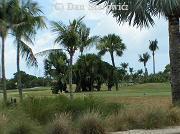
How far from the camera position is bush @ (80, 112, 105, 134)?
1250 cm

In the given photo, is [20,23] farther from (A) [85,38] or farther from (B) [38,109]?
(B) [38,109]

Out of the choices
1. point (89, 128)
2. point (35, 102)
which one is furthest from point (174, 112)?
point (35, 102)

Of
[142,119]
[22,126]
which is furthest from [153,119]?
[22,126]

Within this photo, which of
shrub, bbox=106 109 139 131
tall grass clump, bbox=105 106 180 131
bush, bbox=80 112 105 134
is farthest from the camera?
tall grass clump, bbox=105 106 180 131

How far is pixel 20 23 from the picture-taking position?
88.3ft

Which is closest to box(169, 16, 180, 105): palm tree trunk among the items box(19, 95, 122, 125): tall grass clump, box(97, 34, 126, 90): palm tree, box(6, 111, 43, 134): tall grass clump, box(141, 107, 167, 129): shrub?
box(19, 95, 122, 125): tall grass clump

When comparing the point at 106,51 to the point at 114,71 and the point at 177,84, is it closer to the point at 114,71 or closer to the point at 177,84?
the point at 114,71

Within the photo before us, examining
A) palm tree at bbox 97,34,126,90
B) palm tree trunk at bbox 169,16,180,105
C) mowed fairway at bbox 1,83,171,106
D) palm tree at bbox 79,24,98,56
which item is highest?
palm tree at bbox 97,34,126,90

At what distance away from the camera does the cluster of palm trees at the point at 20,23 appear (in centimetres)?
2627

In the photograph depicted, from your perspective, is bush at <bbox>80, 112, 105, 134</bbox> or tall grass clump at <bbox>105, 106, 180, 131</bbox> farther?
tall grass clump at <bbox>105, 106, 180, 131</bbox>

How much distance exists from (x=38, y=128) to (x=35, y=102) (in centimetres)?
202

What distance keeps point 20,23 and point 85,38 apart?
4.54 m

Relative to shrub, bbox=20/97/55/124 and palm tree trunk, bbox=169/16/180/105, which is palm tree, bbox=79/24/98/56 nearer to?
palm tree trunk, bbox=169/16/180/105

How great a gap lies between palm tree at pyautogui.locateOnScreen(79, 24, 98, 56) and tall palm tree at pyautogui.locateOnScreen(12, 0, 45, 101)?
3.26 meters
